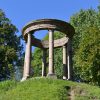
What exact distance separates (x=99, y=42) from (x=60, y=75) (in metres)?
14.8

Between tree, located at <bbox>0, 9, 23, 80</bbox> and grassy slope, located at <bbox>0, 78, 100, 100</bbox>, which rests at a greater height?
tree, located at <bbox>0, 9, 23, 80</bbox>

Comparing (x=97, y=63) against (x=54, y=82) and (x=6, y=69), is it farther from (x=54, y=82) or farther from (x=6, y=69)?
(x=6, y=69)

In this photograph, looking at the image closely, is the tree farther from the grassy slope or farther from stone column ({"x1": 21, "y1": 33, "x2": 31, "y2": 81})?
the grassy slope

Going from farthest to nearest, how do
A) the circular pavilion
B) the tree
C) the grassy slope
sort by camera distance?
1. the tree
2. the circular pavilion
3. the grassy slope

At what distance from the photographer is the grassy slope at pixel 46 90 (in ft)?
96.4

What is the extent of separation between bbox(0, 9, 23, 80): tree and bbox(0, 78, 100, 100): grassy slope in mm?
18718

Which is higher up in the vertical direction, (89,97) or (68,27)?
(68,27)

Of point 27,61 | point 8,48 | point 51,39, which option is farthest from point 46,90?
point 8,48

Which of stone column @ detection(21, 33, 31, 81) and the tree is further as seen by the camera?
the tree

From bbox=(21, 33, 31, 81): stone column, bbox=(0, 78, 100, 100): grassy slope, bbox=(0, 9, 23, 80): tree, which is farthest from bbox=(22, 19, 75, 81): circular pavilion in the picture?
bbox=(0, 9, 23, 80): tree

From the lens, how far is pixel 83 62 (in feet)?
136

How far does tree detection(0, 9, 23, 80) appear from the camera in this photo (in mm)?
53188

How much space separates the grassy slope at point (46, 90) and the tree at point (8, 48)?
18718mm

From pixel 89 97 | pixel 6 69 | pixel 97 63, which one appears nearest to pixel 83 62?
pixel 97 63
